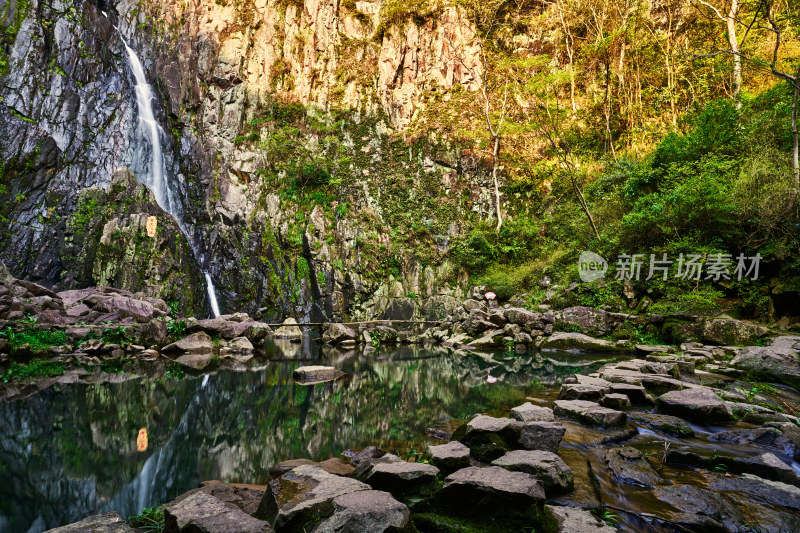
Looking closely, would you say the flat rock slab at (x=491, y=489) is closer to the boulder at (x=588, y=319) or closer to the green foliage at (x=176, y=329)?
the boulder at (x=588, y=319)

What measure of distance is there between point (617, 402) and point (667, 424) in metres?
0.66

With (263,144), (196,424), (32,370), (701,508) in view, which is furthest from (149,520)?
(263,144)

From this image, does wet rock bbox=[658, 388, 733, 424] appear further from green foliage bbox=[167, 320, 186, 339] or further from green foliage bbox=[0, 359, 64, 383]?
green foliage bbox=[167, 320, 186, 339]

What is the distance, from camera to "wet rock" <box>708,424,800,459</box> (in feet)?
9.87

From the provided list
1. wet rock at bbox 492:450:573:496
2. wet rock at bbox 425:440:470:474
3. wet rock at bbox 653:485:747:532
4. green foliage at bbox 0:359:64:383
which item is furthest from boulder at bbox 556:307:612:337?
green foliage at bbox 0:359:64:383

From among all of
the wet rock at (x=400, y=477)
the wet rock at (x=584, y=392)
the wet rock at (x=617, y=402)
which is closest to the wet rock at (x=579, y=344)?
the wet rock at (x=584, y=392)

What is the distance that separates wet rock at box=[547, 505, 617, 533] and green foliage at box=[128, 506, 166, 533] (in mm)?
2130

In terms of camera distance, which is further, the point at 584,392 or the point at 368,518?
the point at 584,392

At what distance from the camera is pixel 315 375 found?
7.16 metres

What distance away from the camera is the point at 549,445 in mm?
3049

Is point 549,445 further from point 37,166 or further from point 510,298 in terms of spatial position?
point 37,166

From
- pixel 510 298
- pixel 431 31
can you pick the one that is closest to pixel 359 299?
pixel 510 298

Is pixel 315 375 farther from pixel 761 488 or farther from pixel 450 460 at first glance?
pixel 761 488

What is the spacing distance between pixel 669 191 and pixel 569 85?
13709 millimetres
